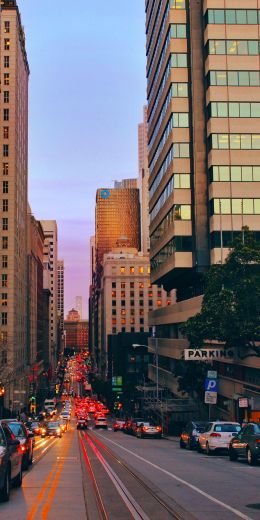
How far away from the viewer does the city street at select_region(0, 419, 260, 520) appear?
13.5 m

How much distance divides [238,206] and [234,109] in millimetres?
9119

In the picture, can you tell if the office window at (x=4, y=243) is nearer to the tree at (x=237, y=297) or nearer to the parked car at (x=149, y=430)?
the parked car at (x=149, y=430)

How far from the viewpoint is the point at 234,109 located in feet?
204

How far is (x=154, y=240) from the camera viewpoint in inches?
3378

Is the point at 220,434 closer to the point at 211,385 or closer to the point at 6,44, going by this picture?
the point at 211,385

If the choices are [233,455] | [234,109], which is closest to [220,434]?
[233,455]

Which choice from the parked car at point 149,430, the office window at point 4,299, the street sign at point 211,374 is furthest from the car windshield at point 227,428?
the office window at point 4,299

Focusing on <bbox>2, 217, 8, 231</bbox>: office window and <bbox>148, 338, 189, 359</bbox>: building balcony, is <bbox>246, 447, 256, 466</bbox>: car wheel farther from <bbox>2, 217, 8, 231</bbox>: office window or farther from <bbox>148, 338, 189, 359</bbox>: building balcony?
<bbox>2, 217, 8, 231</bbox>: office window

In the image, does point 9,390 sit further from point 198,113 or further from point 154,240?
point 198,113

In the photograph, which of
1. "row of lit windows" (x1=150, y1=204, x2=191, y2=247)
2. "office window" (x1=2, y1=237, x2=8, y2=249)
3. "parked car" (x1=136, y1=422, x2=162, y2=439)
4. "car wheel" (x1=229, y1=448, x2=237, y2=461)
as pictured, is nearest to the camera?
"car wheel" (x1=229, y1=448, x2=237, y2=461)

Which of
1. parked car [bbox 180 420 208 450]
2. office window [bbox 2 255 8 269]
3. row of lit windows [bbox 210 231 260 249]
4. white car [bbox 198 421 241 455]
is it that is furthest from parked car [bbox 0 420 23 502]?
office window [bbox 2 255 8 269]

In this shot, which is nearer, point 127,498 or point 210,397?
point 127,498

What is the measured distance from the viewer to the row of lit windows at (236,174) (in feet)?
202

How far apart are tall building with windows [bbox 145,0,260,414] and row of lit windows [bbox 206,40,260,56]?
9 centimetres
